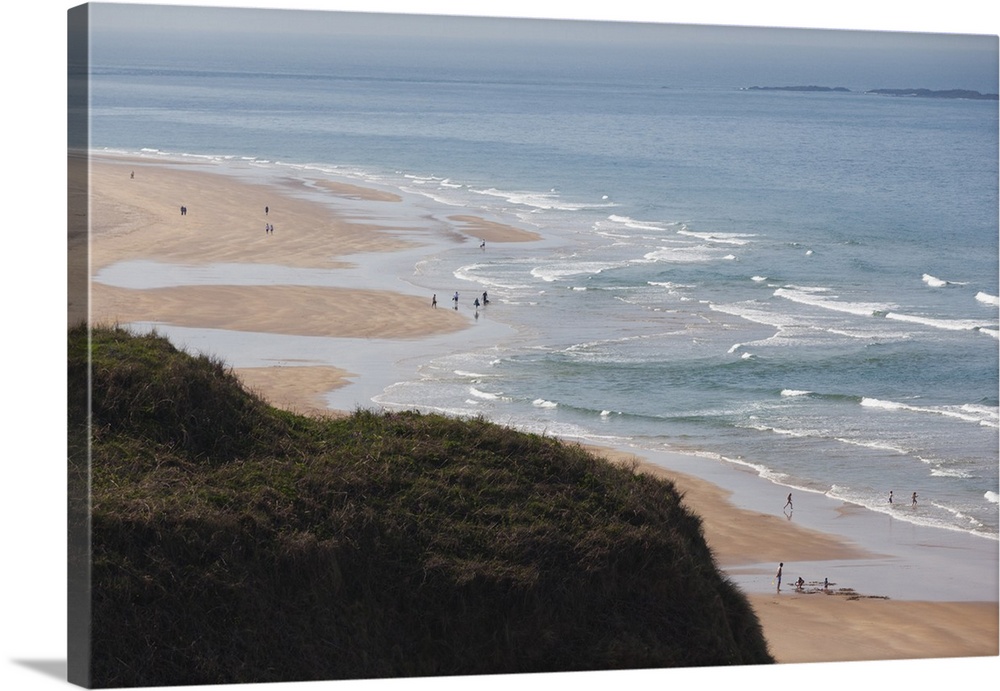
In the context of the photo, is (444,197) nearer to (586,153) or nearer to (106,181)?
(586,153)

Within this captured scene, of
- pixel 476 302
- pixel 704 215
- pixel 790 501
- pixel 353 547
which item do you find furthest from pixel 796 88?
pixel 353 547

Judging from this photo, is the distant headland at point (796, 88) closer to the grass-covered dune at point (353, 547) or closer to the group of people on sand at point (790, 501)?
the grass-covered dune at point (353, 547)

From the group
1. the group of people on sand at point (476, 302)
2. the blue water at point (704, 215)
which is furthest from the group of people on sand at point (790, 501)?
the group of people on sand at point (476, 302)

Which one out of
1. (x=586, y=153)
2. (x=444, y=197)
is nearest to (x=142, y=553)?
(x=586, y=153)

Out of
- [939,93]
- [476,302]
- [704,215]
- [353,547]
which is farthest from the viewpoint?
[476,302]

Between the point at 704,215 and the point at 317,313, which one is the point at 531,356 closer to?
A: the point at 317,313

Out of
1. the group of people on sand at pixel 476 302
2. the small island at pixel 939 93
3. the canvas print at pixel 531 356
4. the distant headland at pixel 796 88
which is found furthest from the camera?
the group of people on sand at pixel 476 302
